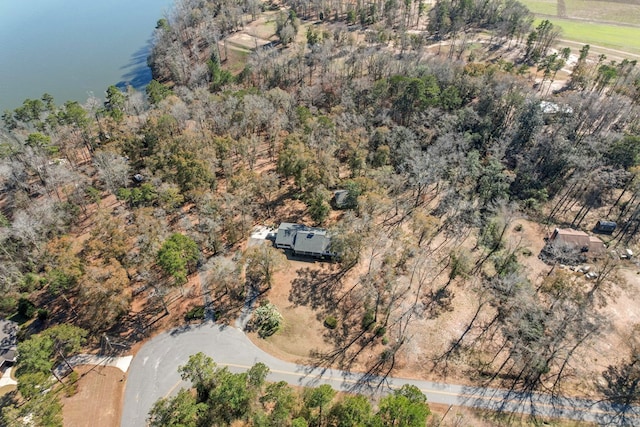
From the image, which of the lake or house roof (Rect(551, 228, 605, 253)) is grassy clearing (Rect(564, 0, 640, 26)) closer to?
house roof (Rect(551, 228, 605, 253))

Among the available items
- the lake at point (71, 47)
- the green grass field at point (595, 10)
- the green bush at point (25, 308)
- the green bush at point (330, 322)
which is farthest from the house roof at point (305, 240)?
the green grass field at point (595, 10)

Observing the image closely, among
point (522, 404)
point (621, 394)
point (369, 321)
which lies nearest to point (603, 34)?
point (621, 394)

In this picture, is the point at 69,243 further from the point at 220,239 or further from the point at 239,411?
the point at 239,411

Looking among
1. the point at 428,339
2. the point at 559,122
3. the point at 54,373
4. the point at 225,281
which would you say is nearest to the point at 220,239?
the point at 225,281

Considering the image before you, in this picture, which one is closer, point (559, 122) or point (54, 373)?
point (54, 373)

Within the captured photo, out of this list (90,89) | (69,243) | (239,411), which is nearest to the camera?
(239,411)

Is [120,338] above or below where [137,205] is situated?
below
